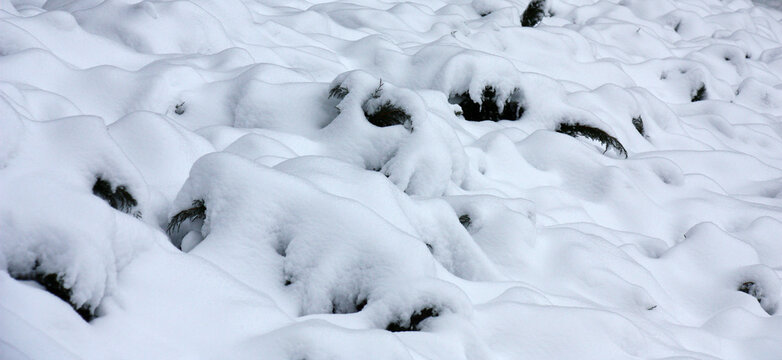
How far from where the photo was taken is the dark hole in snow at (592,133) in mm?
4812

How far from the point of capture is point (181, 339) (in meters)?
1.80

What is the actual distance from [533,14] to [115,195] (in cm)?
578

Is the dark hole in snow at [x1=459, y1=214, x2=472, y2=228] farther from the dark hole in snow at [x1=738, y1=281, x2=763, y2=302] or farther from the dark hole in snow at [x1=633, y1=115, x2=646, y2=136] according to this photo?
the dark hole in snow at [x1=633, y1=115, x2=646, y2=136]

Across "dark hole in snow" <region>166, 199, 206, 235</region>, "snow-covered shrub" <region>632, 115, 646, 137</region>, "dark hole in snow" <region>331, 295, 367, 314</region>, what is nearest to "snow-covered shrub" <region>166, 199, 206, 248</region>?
"dark hole in snow" <region>166, 199, 206, 235</region>

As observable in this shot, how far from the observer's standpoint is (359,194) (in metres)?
2.82

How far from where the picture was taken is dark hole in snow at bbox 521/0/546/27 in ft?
23.5

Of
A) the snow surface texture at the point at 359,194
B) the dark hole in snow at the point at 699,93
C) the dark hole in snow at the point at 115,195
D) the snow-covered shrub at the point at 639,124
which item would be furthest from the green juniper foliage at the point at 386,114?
the dark hole in snow at the point at 699,93

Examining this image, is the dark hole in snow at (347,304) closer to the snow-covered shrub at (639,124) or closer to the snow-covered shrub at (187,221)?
the snow-covered shrub at (187,221)

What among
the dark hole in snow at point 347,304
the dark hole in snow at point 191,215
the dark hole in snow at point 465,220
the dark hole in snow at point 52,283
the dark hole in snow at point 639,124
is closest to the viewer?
the dark hole in snow at point 52,283

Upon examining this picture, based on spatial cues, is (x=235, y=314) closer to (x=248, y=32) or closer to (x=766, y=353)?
(x=766, y=353)

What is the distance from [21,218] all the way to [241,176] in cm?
94

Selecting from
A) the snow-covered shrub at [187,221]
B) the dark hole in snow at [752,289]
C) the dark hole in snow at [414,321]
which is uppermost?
the snow-covered shrub at [187,221]

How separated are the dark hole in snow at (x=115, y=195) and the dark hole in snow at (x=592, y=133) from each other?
342cm

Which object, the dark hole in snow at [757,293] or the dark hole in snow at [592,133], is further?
the dark hole in snow at [592,133]
